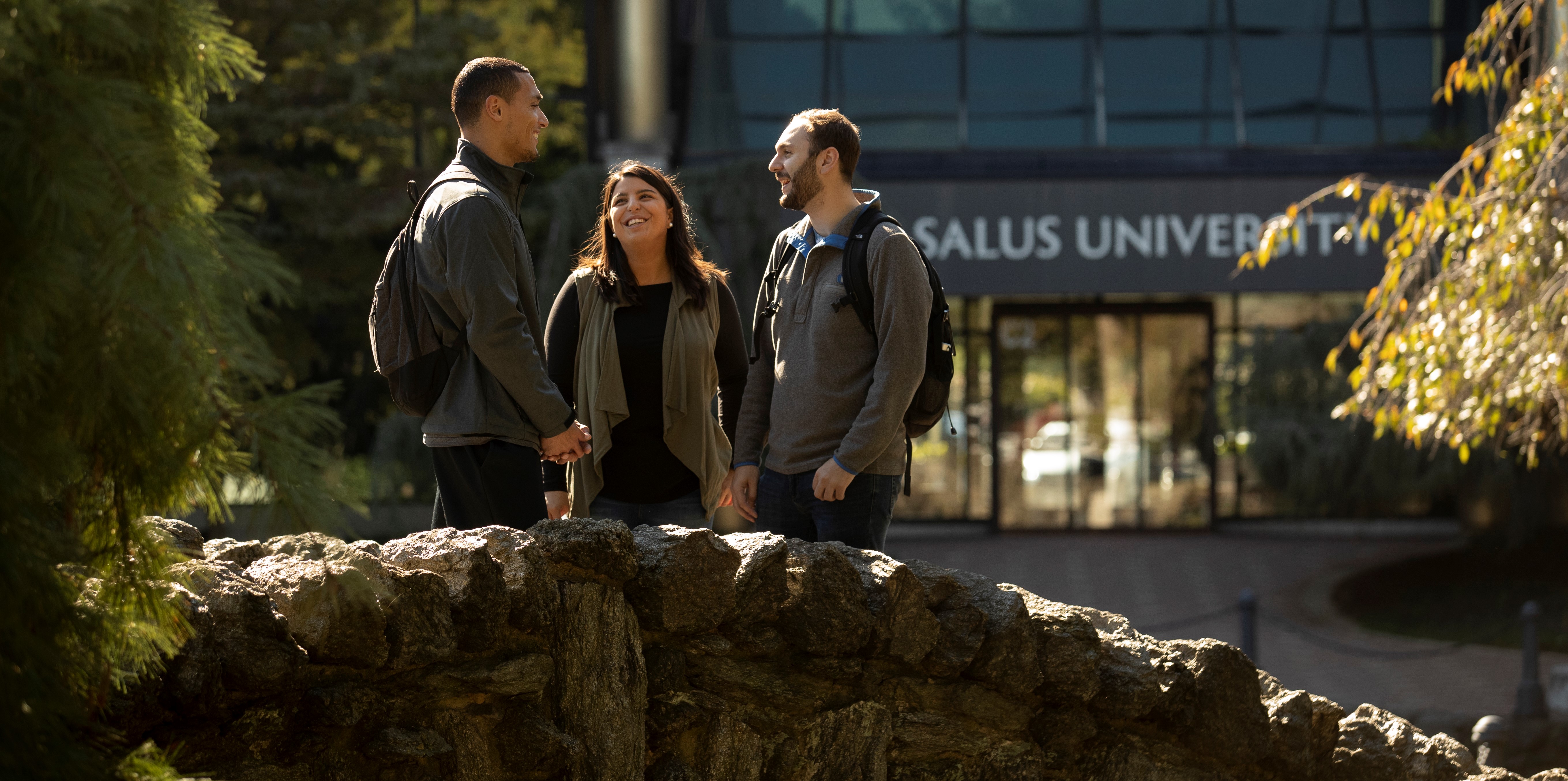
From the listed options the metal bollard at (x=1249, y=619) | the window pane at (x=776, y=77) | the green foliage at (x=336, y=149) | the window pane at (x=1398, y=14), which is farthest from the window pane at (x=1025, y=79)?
the metal bollard at (x=1249, y=619)

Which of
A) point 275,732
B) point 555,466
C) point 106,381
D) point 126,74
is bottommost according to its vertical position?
point 275,732

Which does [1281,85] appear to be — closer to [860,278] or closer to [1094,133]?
[1094,133]

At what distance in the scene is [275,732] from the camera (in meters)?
2.22

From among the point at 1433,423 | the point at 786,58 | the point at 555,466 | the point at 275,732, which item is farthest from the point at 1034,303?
the point at 275,732

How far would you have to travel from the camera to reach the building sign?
50.5 feet

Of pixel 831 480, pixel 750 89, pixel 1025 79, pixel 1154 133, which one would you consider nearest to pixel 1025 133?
pixel 1025 79

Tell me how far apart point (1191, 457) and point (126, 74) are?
1597 cm

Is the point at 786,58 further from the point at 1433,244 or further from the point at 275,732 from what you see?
the point at 275,732

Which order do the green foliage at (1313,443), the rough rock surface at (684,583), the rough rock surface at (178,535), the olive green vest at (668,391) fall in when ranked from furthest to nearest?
the green foliage at (1313,443) → the olive green vest at (668,391) → the rough rock surface at (684,583) → the rough rock surface at (178,535)

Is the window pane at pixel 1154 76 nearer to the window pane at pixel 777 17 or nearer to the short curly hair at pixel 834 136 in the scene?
the window pane at pixel 777 17

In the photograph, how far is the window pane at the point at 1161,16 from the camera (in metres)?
16.8

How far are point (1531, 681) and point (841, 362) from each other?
20.1 feet

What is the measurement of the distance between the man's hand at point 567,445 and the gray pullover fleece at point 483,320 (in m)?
0.02

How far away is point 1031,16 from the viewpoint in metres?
16.9
